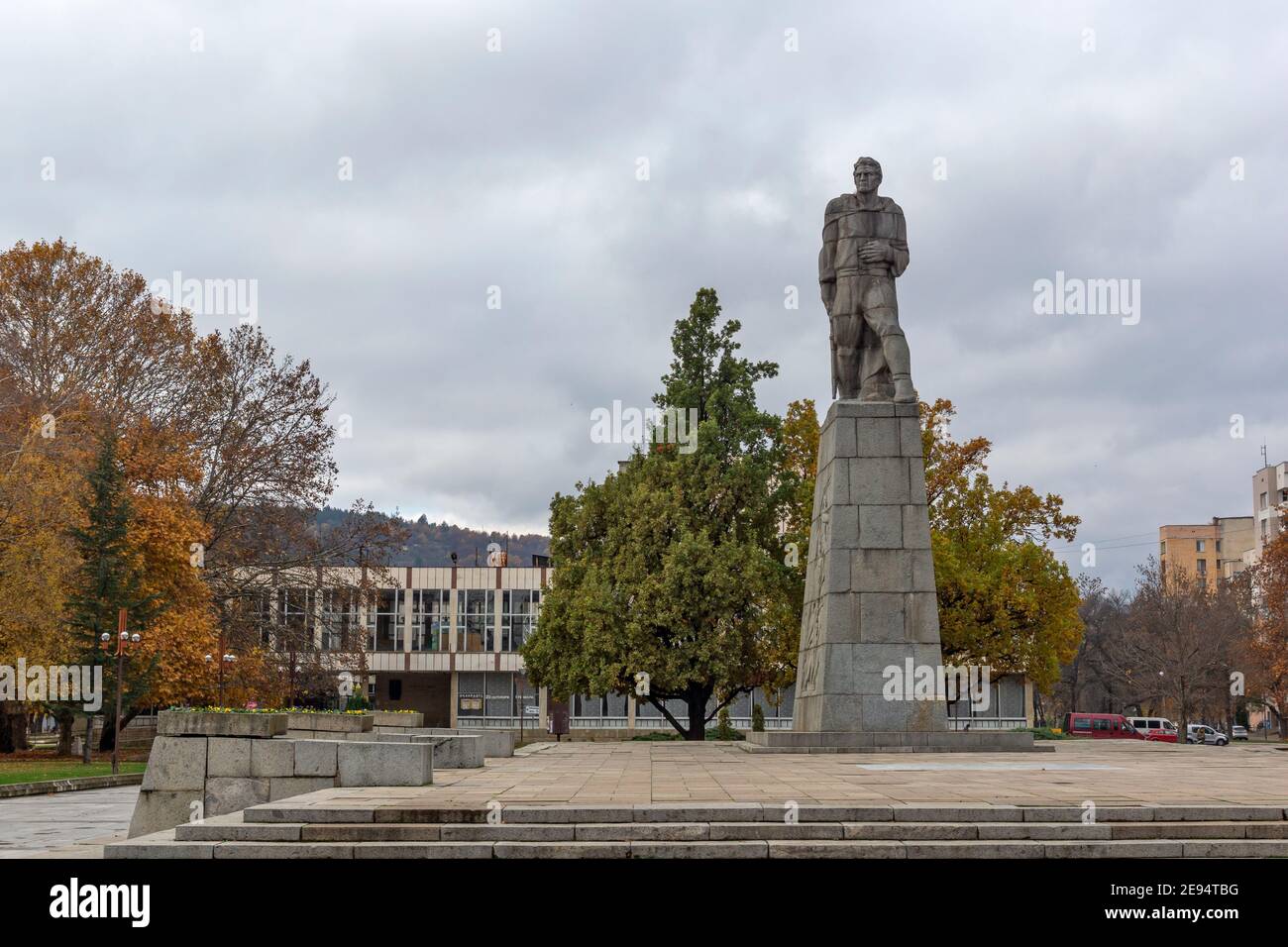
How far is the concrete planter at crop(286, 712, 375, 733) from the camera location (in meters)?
17.7

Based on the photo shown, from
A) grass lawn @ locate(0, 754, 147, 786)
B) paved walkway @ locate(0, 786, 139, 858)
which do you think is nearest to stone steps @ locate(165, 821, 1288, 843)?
paved walkway @ locate(0, 786, 139, 858)

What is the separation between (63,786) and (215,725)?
15.5 metres

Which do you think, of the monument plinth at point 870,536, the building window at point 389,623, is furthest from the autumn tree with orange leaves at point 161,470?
the building window at point 389,623

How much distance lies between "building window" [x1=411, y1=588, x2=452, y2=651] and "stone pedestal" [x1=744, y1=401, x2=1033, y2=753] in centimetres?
4663

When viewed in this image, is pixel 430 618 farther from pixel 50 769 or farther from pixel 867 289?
pixel 867 289

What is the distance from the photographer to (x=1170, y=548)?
376ft

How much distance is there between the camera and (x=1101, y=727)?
60875 millimetres

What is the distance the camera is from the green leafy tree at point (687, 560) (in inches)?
1453

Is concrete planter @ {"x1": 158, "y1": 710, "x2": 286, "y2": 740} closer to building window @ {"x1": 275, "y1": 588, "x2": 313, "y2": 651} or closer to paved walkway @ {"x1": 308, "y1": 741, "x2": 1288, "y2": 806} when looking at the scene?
paved walkway @ {"x1": 308, "y1": 741, "x2": 1288, "y2": 806}

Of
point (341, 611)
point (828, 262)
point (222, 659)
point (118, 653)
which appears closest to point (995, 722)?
point (341, 611)

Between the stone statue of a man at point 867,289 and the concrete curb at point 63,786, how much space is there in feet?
56.0

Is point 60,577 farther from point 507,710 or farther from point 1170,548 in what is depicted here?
point 1170,548

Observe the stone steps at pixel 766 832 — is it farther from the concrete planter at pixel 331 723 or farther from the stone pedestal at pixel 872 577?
the stone pedestal at pixel 872 577
